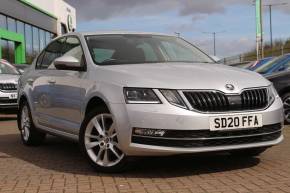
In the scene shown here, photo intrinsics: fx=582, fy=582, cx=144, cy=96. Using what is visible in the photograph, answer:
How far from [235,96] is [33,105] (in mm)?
3463

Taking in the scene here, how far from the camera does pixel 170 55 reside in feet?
23.2

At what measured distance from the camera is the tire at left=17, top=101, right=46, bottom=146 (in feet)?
27.7

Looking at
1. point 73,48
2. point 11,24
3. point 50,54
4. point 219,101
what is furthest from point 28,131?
point 11,24

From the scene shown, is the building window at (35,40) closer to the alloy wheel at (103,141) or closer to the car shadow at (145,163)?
the car shadow at (145,163)

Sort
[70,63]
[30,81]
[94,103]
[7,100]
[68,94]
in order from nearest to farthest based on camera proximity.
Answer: [94,103]
[70,63]
[68,94]
[30,81]
[7,100]

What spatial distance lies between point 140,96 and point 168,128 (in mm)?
424

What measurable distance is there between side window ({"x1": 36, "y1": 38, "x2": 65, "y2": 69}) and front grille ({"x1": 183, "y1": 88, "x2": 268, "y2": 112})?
9.01ft

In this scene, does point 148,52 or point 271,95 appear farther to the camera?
point 148,52

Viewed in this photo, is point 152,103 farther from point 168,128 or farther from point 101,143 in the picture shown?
point 101,143

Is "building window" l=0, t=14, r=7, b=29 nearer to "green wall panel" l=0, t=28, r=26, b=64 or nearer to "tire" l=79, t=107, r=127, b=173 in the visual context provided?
"green wall panel" l=0, t=28, r=26, b=64

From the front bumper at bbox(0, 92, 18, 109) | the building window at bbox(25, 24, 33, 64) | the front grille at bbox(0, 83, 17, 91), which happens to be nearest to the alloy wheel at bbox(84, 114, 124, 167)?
the front bumper at bbox(0, 92, 18, 109)

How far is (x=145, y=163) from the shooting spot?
21.8 feet

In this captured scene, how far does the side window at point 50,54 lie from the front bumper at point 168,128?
2.34 meters

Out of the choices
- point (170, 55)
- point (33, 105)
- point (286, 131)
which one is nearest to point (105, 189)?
point (170, 55)
